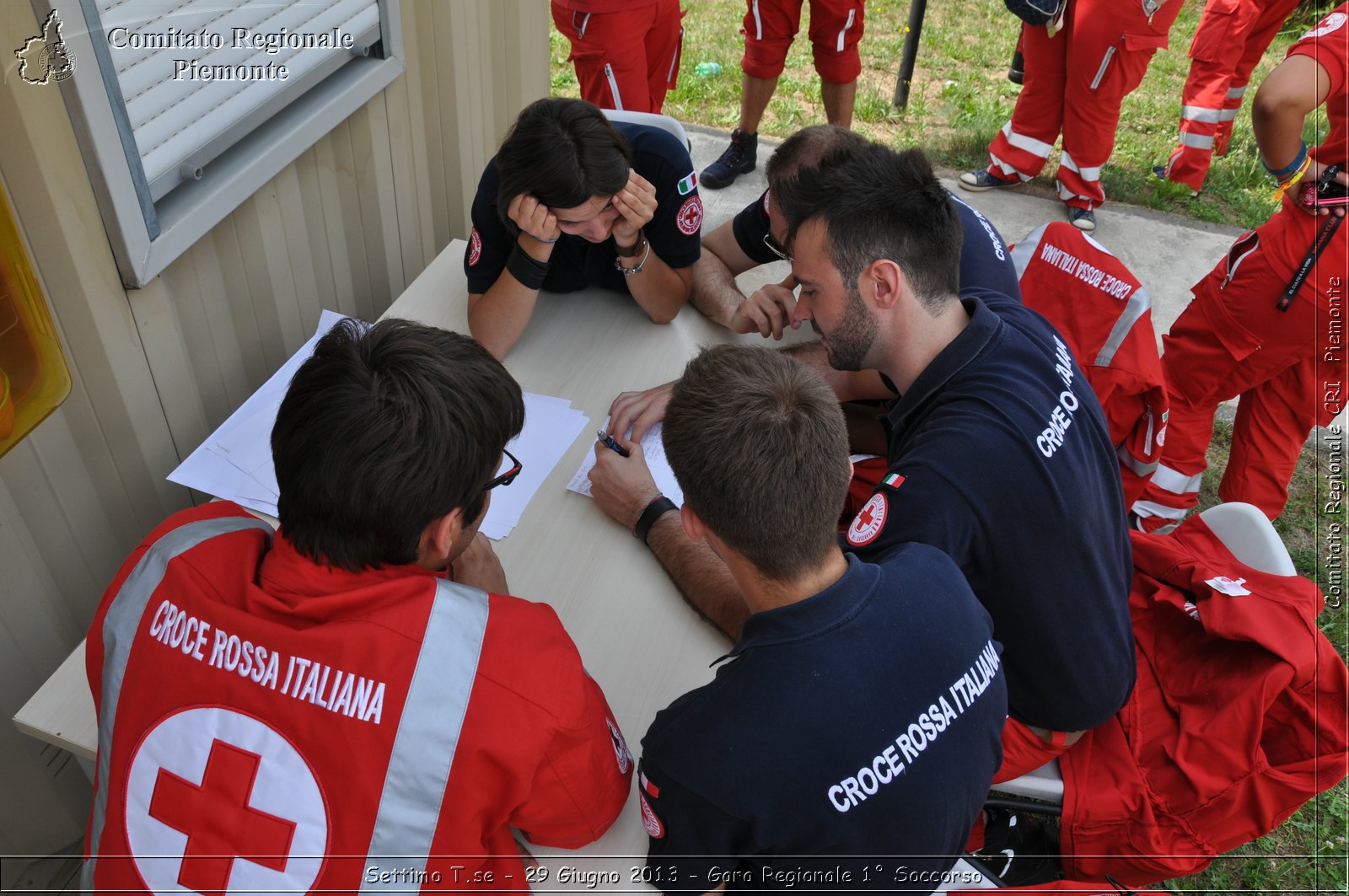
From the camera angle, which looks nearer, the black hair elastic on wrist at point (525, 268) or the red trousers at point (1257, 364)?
the black hair elastic on wrist at point (525, 268)

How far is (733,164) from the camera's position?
4.62 metres

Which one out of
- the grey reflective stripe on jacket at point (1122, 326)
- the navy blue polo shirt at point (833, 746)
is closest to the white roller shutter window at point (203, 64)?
the navy blue polo shirt at point (833, 746)

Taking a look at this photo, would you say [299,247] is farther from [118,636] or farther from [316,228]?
[118,636]

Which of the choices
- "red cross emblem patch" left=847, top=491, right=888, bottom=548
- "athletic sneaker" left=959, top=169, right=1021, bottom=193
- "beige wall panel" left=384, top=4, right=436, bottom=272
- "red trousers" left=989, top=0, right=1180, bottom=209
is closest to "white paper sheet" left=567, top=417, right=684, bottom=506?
"red cross emblem patch" left=847, top=491, right=888, bottom=548

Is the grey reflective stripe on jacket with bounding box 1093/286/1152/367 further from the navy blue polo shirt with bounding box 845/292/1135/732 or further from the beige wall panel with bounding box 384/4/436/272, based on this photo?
Result: the beige wall panel with bounding box 384/4/436/272

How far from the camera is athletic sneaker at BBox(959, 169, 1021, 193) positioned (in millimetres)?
4797

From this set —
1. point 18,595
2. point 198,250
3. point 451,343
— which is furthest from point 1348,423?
point 18,595

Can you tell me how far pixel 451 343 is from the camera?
125 cm

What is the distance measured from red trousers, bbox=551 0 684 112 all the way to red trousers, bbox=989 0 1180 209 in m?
1.83

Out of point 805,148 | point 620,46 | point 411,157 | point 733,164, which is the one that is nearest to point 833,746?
point 805,148

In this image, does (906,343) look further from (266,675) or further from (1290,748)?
(266,675)

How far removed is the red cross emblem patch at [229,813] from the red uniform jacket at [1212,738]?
1292 mm

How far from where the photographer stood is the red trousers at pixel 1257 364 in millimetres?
2609

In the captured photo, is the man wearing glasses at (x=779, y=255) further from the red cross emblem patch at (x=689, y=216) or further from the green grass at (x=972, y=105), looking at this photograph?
the green grass at (x=972, y=105)
